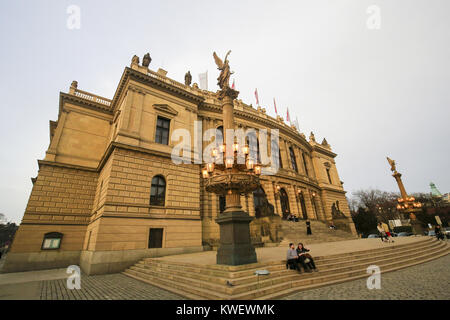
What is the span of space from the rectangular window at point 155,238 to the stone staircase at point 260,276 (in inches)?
109

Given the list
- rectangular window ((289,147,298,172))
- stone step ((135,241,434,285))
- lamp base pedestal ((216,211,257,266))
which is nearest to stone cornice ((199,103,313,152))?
rectangular window ((289,147,298,172))

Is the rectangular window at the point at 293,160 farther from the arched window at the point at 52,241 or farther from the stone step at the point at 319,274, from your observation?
the arched window at the point at 52,241

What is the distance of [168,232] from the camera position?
14.2m

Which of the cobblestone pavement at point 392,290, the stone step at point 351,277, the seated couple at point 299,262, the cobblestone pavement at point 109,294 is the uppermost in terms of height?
the seated couple at point 299,262

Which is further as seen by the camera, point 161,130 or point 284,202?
point 284,202

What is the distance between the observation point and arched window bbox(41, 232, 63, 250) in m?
→ 14.8

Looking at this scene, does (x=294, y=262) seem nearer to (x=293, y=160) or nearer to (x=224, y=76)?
(x=224, y=76)

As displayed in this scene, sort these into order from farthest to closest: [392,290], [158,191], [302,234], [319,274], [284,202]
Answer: [284,202]
[302,234]
[158,191]
[319,274]
[392,290]

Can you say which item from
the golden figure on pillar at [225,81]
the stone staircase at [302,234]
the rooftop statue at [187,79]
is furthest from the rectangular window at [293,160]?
the golden figure on pillar at [225,81]

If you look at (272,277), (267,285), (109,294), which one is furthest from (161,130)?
(267,285)

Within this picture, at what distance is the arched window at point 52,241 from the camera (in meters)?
14.8

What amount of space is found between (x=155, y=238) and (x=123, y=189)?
13.3ft

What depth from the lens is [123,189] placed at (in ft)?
44.7

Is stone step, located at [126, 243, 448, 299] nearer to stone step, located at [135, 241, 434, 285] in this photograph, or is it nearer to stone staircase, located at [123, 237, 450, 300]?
stone staircase, located at [123, 237, 450, 300]
